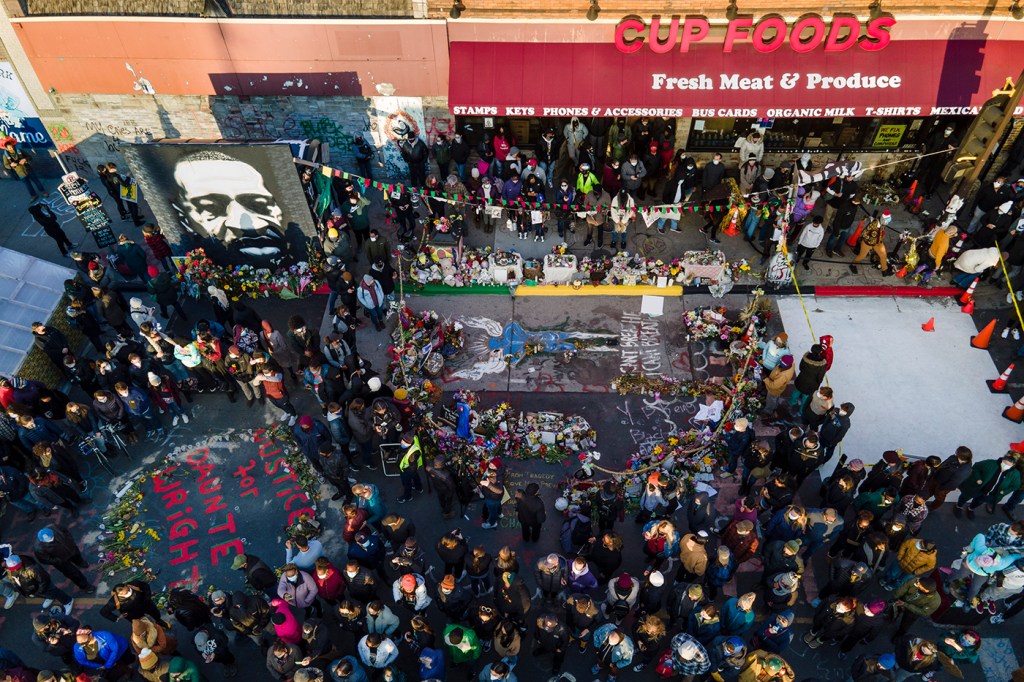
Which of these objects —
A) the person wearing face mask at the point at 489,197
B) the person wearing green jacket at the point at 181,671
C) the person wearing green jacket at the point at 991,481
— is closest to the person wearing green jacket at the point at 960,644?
the person wearing green jacket at the point at 991,481

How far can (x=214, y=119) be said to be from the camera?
63.8ft

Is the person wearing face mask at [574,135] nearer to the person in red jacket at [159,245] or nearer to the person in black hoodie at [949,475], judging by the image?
the person in red jacket at [159,245]

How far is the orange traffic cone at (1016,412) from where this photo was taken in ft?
47.1

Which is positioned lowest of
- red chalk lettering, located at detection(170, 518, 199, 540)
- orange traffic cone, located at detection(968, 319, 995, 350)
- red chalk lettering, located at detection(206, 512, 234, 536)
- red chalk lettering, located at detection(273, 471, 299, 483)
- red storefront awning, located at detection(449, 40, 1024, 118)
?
red chalk lettering, located at detection(206, 512, 234, 536)

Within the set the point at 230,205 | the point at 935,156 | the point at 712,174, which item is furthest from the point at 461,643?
the point at 935,156

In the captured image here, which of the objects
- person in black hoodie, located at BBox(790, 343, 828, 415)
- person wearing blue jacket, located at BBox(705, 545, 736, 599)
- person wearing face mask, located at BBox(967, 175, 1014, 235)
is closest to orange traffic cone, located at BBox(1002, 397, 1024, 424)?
person in black hoodie, located at BBox(790, 343, 828, 415)

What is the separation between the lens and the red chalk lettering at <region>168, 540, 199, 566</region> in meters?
12.8

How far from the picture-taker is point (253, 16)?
692 inches

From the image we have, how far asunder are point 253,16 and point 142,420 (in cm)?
1043

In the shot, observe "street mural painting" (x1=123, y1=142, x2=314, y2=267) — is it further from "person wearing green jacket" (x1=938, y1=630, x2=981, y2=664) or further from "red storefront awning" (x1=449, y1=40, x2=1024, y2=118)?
"person wearing green jacket" (x1=938, y1=630, x2=981, y2=664)

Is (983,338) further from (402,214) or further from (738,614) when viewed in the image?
(402,214)

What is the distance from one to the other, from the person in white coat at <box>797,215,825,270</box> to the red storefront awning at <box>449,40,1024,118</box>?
2.97 metres

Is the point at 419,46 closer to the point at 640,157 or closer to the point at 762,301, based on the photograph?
the point at 640,157

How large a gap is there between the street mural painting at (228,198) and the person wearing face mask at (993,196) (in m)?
16.7
